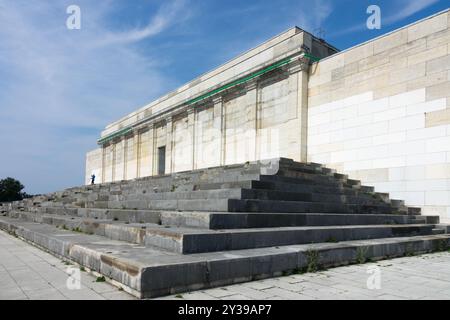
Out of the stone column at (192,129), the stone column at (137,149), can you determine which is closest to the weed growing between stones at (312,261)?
the stone column at (192,129)

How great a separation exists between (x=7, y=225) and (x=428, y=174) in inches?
554

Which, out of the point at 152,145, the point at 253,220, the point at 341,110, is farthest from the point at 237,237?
the point at 152,145

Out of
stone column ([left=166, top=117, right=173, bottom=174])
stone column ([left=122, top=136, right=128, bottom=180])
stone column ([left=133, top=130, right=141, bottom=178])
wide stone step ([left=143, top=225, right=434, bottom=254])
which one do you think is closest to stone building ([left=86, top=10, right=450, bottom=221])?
stone column ([left=166, top=117, right=173, bottom=174])

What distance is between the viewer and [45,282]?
15.9ft

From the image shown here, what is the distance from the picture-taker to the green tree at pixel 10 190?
1995 inches

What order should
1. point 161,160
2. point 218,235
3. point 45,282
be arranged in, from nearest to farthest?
1. point 45,282
2. point 218,235
3. point 161,160

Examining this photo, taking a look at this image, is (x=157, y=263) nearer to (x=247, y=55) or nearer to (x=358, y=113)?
(x=358, y=113)

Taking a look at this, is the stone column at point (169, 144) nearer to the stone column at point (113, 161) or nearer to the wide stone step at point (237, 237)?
the stone column at point (113, 161)

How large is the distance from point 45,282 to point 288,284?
325 centimetres

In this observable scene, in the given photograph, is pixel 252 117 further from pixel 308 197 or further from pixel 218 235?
pixel 218 235

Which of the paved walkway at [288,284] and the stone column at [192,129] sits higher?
the stone column at [192,129]

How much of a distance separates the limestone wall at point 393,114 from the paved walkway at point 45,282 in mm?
10611

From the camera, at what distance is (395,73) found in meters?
12.8
